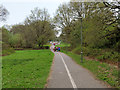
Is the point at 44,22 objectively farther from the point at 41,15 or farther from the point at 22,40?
the point at 22,40

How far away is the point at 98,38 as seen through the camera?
14102 mm

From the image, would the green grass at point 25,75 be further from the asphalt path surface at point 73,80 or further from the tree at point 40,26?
the tree at point 40,26

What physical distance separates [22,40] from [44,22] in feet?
40.5

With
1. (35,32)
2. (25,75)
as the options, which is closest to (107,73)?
(25,75)

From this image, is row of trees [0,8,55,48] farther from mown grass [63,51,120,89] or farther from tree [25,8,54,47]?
mown grass [63,51,120,89]

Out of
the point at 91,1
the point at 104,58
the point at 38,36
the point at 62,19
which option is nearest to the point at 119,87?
the point at 104,58

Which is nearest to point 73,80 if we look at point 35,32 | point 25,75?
point 25,75

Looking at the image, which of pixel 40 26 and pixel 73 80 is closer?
pixel 73 80

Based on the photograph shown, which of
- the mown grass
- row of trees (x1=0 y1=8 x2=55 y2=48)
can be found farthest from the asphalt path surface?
Answer: row of trees (x1=0 y1=8 x2=55 y2=48)

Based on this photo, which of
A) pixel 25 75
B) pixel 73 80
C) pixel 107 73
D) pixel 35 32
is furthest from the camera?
pixel 35 32

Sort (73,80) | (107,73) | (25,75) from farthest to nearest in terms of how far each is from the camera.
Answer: (107,73)
(25,75)
(73,80)

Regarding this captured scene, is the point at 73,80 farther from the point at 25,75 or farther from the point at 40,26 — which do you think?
the point at 40,26

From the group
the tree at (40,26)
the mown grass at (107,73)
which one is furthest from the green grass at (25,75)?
the tree at (40,26)

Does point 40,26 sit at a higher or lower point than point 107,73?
higher
